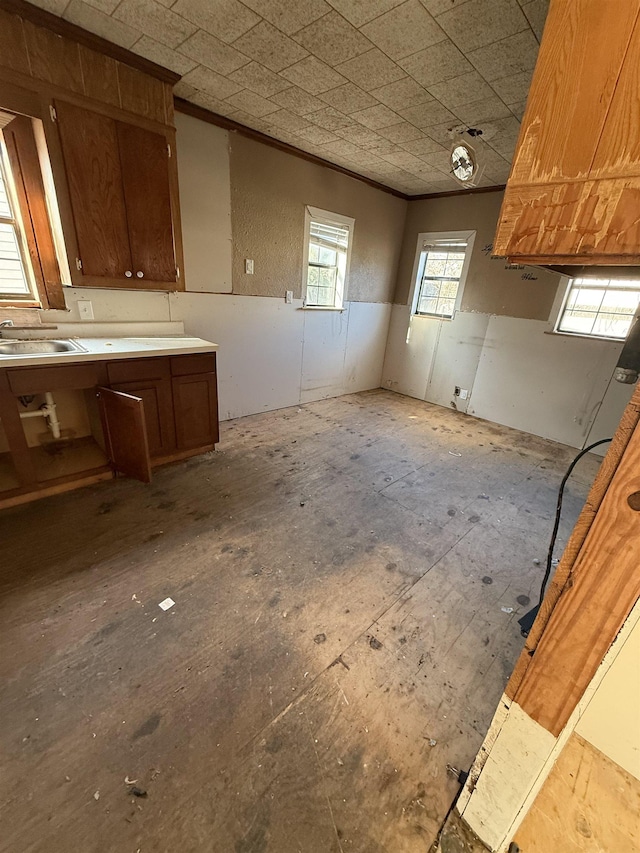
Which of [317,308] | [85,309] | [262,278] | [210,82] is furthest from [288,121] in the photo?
[85,309]

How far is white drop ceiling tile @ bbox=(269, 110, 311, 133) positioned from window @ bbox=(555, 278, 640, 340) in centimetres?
300

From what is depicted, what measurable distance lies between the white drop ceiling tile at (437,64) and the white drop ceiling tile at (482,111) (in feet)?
1.21

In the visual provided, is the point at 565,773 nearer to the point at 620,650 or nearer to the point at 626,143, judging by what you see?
the point at 620,650

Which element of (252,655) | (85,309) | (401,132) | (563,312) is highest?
(401,132)

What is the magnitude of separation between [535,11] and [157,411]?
303cm

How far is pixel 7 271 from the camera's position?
7.43 ft

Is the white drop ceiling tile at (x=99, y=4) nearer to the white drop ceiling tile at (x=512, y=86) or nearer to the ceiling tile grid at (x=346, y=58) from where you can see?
the ceiling tile grid at (x=346, y=58)

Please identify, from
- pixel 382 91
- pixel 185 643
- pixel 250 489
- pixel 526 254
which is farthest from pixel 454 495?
pixel 382 91

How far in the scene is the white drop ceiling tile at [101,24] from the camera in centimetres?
179

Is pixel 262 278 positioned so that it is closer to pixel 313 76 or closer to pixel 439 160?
pixel 313 76

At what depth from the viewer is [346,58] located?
200cm

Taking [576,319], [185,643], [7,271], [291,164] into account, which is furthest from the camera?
[576,319]

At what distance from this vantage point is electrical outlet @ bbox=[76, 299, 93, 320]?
8.19 ft

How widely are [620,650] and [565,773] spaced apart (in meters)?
0.47
